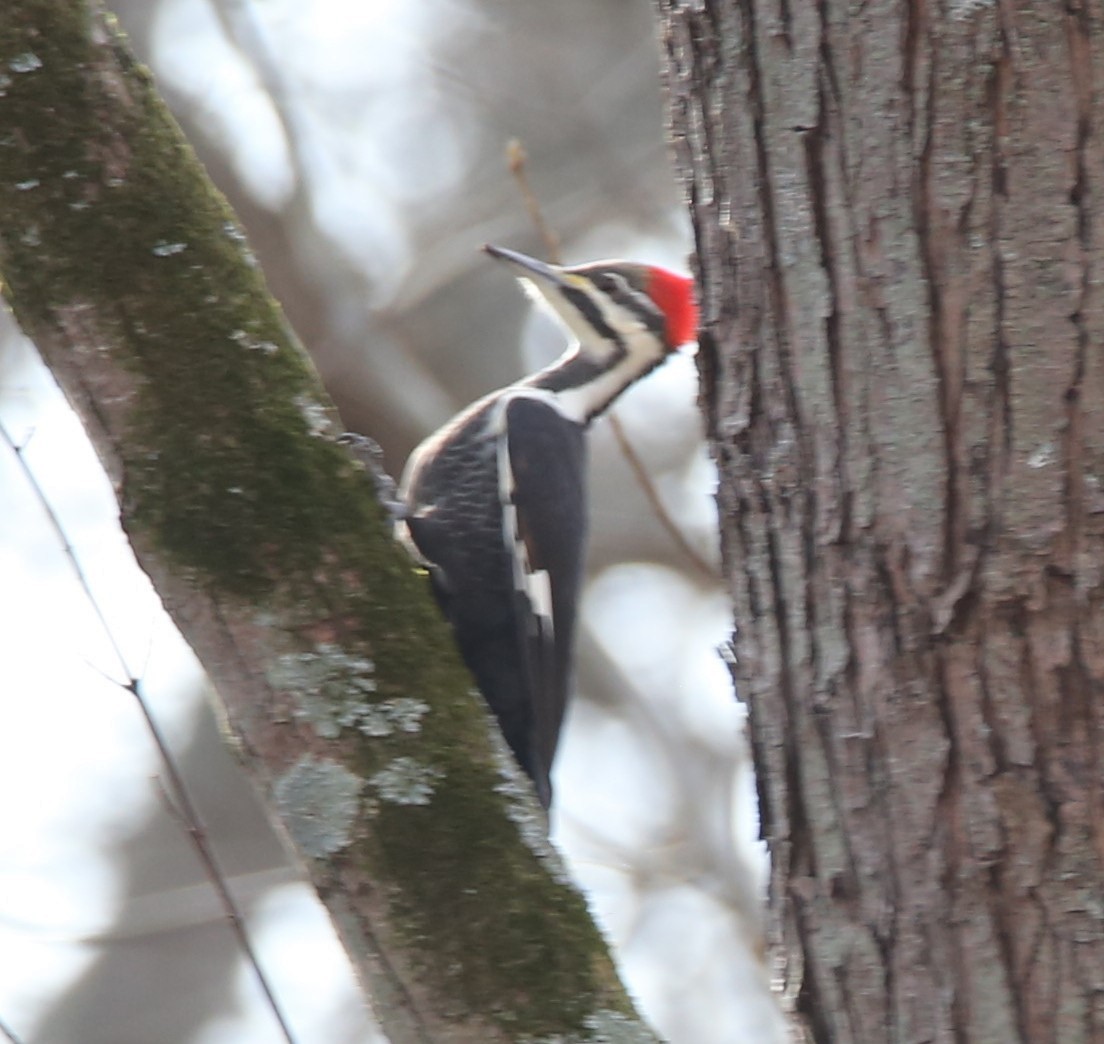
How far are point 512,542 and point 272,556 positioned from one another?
121cm

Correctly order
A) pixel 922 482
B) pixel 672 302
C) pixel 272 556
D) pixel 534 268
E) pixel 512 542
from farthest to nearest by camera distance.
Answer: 1. pixel 672 302
2. pixel 534 268
3. pixel 512 542
4. pixel 272 556
5. pixel 922 482

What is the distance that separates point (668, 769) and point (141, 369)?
13.6ft

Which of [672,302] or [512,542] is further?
[672,302]

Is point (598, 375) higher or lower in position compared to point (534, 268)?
lower

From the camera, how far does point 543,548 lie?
9.19 ft

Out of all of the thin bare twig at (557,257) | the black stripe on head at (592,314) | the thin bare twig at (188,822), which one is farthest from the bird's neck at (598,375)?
the thin bare twig at (188,822)

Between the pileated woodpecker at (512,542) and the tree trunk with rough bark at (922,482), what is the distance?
122 cm

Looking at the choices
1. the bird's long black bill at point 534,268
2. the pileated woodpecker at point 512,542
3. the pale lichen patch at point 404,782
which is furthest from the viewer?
the bird's long black bill at point 534,268

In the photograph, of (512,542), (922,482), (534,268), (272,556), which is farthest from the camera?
(534,268)

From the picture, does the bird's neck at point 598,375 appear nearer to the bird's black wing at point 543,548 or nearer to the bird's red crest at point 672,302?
the bird's red crest at point 672,302

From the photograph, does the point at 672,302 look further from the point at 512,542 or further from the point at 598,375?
the point at 512,542

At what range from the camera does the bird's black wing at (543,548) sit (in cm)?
271

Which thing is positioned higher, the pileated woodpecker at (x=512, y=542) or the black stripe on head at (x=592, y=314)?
the black stripe on head at (x=592, y=314)

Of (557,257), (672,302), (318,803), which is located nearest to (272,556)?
(318,803)
